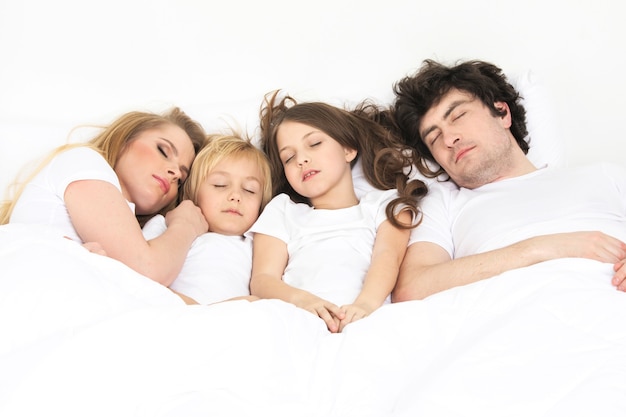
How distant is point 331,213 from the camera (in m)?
2.05

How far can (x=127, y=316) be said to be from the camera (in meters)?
1.22

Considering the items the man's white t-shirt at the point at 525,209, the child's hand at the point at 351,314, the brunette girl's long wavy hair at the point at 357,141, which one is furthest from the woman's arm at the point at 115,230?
the man's white t-shirt at the point at 525,209

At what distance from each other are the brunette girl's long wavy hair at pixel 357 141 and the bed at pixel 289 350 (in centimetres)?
79

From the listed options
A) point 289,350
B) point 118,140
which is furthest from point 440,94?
point 289,350

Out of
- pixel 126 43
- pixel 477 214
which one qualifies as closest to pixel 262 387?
pixel 477 214

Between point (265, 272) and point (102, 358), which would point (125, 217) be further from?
point (102, 358)

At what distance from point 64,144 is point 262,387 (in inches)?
51.4

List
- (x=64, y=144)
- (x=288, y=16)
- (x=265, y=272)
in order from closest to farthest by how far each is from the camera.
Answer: (x=265, y=272), (x=64, y=144), (x=288, y=16)

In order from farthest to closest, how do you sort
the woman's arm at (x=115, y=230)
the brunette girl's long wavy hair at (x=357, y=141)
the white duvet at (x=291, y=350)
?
1. the brunette girl's long wavy hair at (x=357, y=141)
2. the woman's arm at (x=115, y=230)
3. the white duvet at (x=291, y=350)

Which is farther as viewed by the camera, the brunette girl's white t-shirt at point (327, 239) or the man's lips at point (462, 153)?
the man's lips at point (462, 153)

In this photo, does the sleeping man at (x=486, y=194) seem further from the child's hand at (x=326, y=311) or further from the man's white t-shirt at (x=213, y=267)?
the man's white t-shirt at (x=213, y=267)

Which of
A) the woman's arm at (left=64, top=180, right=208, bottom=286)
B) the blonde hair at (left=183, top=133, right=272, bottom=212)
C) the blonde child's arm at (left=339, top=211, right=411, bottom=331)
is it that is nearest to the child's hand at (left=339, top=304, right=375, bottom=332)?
the blonde child's arm at (left=339, top=211, right=411, bottom=331)

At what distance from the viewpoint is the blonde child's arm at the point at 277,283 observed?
1.61 metres

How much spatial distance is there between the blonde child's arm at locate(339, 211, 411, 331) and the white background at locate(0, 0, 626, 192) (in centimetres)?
67
